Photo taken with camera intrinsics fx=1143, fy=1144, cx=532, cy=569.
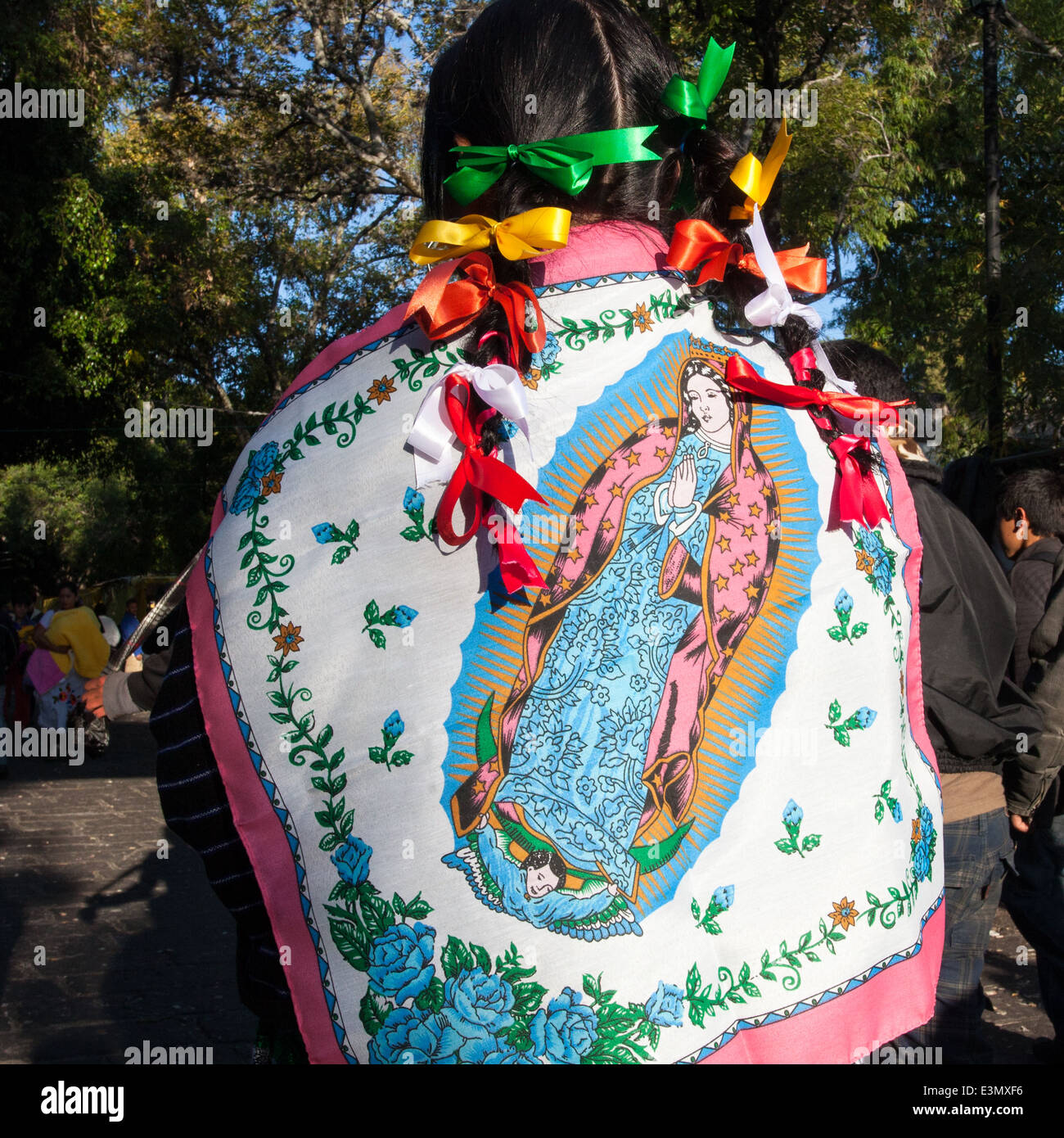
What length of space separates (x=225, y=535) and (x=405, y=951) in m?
0.56

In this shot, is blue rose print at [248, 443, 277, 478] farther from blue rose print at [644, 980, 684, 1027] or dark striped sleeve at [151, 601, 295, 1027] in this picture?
blue rose print at [644, 980, 684, 1027]

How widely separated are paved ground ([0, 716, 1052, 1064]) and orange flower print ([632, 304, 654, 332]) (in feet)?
11.0

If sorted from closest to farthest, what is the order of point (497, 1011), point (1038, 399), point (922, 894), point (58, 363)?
point (497, 1011) < point (922, 894) < point (1038, 399) < point (58, 363)

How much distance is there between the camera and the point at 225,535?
1.45 metres

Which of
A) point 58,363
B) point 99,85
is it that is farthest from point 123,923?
point 99,85

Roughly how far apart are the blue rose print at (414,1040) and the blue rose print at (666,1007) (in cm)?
23

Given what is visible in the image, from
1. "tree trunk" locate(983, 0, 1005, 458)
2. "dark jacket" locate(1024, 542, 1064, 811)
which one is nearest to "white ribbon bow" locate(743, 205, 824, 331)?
"dark jacket" locate(1024, 542, 1064, 811)

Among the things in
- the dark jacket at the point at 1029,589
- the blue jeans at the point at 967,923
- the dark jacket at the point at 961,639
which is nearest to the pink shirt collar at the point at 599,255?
the dark jacket at the point at 961,639

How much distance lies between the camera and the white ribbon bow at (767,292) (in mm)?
1558

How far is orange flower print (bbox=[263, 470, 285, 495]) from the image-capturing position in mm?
1447

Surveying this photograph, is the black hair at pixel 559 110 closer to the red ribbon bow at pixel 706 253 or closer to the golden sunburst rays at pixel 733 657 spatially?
the red ribbon bow at pixel 706 253

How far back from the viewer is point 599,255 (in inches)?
60.0

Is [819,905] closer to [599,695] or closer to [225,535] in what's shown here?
[599,695]

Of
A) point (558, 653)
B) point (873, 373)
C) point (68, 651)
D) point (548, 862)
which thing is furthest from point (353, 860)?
point (68, 651)
